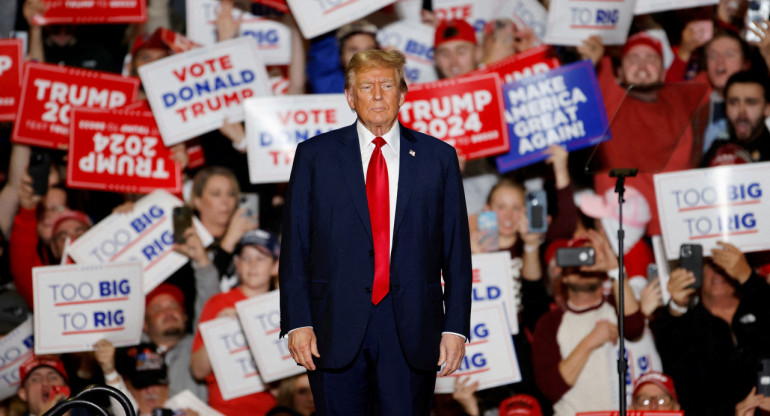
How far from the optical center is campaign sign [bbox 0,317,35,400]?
19.6 ft

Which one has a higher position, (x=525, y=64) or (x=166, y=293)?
(x=525, y=64)

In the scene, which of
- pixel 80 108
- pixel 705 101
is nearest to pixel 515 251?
pixel 705 101

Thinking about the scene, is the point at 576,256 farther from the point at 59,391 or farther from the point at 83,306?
the point at 59,391

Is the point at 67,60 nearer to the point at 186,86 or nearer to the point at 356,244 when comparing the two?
the point at 186,86

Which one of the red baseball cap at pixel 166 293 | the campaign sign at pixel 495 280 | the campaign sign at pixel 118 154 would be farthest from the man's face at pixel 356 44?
the red baseball cap at pixel 166 293

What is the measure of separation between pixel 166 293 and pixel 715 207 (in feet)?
10.6

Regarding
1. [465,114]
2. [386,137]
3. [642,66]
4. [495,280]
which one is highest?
[642,66]

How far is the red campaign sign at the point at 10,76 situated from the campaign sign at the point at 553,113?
3.08 m

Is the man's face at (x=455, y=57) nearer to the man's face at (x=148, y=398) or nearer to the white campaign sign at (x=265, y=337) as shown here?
the white campaign sign at (x=265, y=337)

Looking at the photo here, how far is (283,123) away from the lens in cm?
593

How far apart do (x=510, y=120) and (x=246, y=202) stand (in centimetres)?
171

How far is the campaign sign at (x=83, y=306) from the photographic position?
573cm

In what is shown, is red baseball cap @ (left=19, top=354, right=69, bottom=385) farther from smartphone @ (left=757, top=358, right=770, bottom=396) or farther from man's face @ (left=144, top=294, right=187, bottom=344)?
smartphone @ (left=757, top=358, right=770, bottom=396)

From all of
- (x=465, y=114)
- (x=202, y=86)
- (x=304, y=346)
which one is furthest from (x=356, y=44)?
(x=304, y=346)
